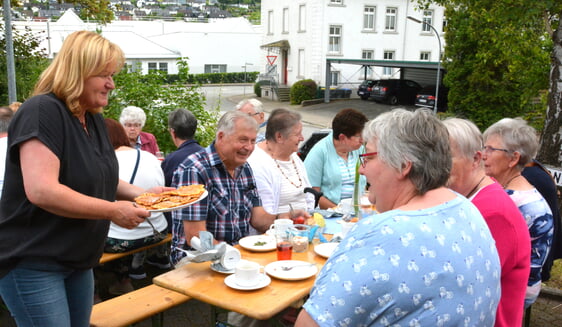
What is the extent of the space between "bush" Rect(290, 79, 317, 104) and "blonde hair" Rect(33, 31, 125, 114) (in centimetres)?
2974

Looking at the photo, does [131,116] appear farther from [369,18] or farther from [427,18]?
[427,18]

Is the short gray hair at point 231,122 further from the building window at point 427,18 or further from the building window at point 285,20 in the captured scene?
the building window at point 427,18

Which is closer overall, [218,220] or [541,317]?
[218,220]

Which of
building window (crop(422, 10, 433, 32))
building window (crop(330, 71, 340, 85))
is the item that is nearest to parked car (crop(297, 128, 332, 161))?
building window (crop(330, 71, 340, 85))

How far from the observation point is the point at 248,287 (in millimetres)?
2730

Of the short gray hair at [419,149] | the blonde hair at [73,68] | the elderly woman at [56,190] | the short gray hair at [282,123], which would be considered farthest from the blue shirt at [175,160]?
the short gray hair at [419,149]

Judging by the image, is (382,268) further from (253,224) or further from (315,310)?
(253,224)

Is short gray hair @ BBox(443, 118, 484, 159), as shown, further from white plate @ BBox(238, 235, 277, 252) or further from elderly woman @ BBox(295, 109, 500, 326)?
white plate @ BBox(238, 235, 277, 252)

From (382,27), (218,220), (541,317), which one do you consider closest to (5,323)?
(218,220)

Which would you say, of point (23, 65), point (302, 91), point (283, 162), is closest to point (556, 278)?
point (283, 162)

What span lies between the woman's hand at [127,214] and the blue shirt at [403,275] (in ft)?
3.59

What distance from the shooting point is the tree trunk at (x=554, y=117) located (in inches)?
239

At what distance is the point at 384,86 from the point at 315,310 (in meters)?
28.3

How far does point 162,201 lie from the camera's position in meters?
2.79
